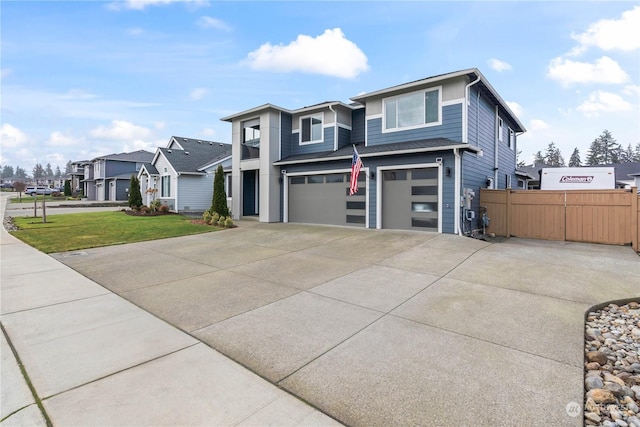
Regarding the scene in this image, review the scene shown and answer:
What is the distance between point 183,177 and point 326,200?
13212 mm

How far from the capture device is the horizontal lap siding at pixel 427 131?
10.7 metres

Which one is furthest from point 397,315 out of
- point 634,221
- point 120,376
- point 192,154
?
point 192,154

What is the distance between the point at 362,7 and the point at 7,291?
42.4 feet

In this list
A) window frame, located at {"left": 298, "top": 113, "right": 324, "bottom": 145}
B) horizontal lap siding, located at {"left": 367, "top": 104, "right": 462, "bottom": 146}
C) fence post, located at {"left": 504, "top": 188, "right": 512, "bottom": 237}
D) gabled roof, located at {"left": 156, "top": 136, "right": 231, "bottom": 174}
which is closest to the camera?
horizontal lap siding, located at {"left": 367, "top": 104, "right": 462, "bottom": 146}

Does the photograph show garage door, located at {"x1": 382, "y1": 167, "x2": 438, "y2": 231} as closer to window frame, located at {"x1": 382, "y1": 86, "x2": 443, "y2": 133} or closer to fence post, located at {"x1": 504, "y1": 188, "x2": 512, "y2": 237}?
window frame, located at {"x1": 382, "y1": 86, "x2": 443, "y2": 133}

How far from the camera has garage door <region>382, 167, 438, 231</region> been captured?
35.0 feet

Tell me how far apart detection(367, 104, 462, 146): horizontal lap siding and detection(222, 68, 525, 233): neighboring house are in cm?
4

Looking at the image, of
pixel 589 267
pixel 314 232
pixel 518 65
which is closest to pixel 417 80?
pixel 518 65

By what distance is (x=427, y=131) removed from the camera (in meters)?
11.4

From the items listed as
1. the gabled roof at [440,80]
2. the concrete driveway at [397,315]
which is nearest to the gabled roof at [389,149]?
the gabled roof at [440,80]

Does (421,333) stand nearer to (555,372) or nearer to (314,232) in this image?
(555,372)

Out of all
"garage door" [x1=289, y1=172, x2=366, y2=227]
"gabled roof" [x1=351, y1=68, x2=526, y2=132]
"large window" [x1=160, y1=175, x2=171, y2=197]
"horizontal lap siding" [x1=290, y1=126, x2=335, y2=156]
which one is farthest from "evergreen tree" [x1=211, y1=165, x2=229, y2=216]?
→ "large window" [x1=160, y1=175, x2=171, y2=197]

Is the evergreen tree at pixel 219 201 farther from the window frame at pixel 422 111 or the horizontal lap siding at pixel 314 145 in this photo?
the window frame at pixel 422 111

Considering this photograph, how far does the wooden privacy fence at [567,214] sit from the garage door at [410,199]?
8.53 ft
